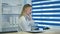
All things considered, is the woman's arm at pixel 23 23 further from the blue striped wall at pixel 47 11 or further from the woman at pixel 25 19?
the blue striped wall at pixel 47 11

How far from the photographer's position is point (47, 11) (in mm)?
3178

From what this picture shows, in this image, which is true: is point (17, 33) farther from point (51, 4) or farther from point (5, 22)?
point (51, 4)

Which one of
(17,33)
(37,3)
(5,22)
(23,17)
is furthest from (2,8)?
(17,33)

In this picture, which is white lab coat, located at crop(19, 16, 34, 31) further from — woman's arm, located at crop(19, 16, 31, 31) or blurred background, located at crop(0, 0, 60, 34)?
blurred background, located at crop(0, 0, 60, 34)

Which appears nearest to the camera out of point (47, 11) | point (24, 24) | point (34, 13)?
point (24, 24)

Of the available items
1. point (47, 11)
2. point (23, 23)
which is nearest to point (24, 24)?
point (23, 23)

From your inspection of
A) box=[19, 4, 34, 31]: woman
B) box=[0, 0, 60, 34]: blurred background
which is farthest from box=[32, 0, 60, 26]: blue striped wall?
box=[19, 4, 34, 31]: woman

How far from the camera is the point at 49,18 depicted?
3184 millimetres

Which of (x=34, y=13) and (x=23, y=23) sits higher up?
(x=34, y=13)

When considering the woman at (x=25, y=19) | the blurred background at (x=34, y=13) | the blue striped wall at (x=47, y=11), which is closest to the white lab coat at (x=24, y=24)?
the woman at (x=25, y=19)

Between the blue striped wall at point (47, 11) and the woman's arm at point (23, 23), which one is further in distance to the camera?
the blue striped wall at point (47, 11)

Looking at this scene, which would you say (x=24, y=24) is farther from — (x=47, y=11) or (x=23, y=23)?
(x=47, y=11)

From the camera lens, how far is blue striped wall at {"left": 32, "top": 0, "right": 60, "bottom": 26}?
3072 millimetres

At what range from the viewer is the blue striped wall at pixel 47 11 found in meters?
3.07
